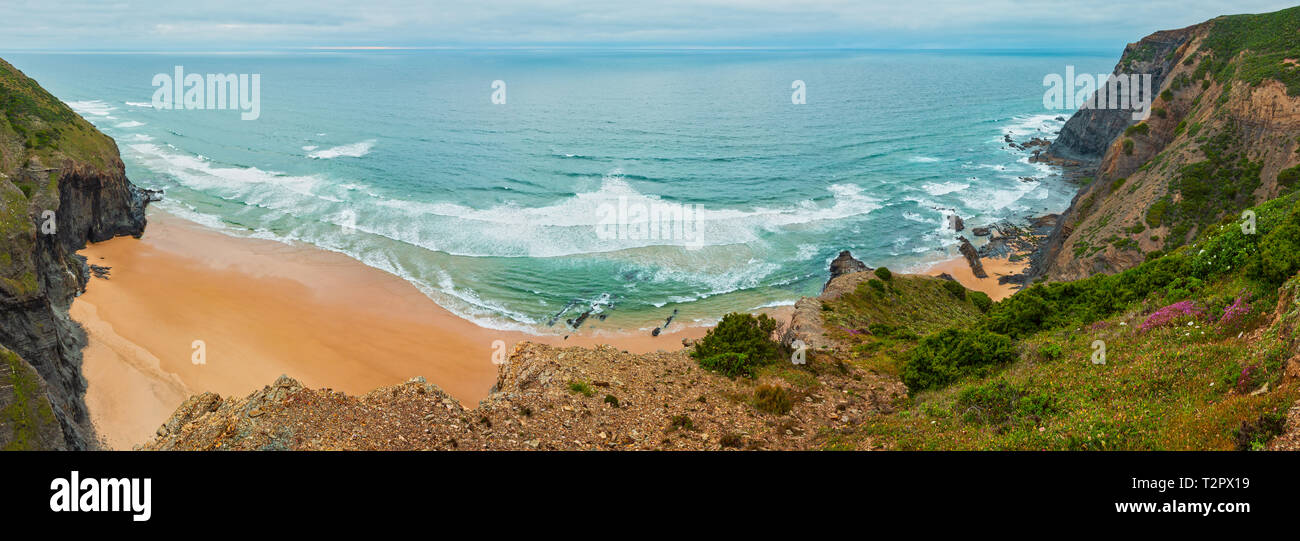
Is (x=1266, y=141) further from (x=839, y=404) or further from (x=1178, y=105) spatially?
(x=839, y=404)

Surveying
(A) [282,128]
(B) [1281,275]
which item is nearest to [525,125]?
(A) [282,128]

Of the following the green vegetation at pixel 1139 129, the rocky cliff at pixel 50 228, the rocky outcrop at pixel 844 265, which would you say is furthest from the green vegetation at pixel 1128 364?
the rocky cliff at pixel 50 228

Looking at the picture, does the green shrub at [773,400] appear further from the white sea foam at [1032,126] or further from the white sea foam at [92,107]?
the white sea foam at [92,107]

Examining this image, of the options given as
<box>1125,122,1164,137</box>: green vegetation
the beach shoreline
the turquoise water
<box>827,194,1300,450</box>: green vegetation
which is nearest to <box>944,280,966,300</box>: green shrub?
<box>827,194,1300,450</box>: green vegetation

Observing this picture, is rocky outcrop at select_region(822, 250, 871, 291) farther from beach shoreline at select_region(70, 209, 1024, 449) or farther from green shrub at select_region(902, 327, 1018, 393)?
green shrub at select_region(902, 327, 1018, 393)

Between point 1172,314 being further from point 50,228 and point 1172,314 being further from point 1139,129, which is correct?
point 50,228

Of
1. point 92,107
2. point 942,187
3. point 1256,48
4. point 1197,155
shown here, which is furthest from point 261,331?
point 92,107
